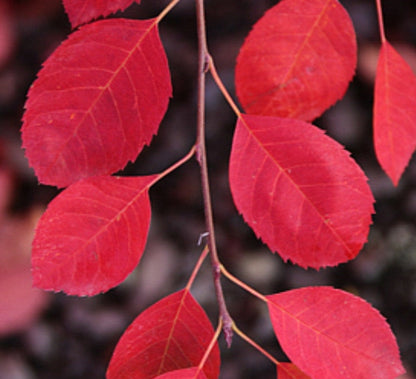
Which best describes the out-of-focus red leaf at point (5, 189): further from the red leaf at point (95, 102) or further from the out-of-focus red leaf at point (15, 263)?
the red leaf at point (95, 102)

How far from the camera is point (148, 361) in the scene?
332 millimetres

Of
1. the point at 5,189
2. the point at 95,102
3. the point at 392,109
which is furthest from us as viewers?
the point at 5,189

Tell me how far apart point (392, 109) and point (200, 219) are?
425 mm

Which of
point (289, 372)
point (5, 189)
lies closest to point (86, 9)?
point (289, 372)

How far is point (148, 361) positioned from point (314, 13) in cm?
26

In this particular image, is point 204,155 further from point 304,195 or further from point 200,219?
point 200,219

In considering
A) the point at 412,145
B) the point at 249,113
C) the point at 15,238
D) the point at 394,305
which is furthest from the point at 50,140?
the point at 394,305

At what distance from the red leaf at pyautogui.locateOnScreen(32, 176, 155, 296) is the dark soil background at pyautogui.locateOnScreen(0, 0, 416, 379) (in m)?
0.43

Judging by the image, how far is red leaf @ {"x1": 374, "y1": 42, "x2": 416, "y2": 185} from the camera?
0.40 metres

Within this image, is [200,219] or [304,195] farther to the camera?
[200,219]

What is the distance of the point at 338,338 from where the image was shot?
1.04 ft

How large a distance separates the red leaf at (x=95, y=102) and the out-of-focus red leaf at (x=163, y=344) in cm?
11

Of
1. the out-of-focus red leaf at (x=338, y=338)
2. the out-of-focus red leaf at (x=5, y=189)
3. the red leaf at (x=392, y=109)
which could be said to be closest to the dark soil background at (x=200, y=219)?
the out-of-focus red leaf at (x=5, y=189)

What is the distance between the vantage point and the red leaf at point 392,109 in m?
0.40
